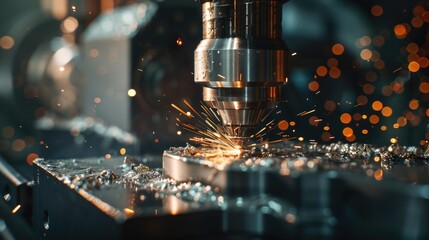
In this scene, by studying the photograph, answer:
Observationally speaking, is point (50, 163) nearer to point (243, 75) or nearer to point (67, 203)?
point (67, 203)

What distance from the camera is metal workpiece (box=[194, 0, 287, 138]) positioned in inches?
33.6

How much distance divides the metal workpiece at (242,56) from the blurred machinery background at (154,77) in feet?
0.91

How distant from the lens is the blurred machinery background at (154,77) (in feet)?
3.45

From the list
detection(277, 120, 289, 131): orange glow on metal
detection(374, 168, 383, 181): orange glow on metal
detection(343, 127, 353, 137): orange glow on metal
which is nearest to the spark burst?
detection(277, 120, 289, 131): orange glow on metal

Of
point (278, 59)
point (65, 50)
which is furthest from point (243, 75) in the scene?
point (65, 50)

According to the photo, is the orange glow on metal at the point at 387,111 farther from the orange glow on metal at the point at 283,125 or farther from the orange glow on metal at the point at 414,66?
the orange glow on metal at the point at 283,125

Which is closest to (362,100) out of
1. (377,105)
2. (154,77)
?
(377,105)

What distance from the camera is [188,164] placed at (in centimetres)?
82

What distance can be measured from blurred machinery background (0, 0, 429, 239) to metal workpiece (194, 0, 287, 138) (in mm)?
277

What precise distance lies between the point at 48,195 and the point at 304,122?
1.88ft

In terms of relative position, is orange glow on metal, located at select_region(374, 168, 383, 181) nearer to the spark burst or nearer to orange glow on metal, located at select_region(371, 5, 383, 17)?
the spark burst

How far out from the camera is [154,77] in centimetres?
162

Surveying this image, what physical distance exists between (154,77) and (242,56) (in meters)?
0.81

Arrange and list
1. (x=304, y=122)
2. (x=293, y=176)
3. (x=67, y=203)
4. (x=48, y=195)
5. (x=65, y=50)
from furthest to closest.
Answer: (x=65, y=50) → (x=304, y=122) → (x=48, y=195) → (x=67, y=203) → (x=293, y=176)
